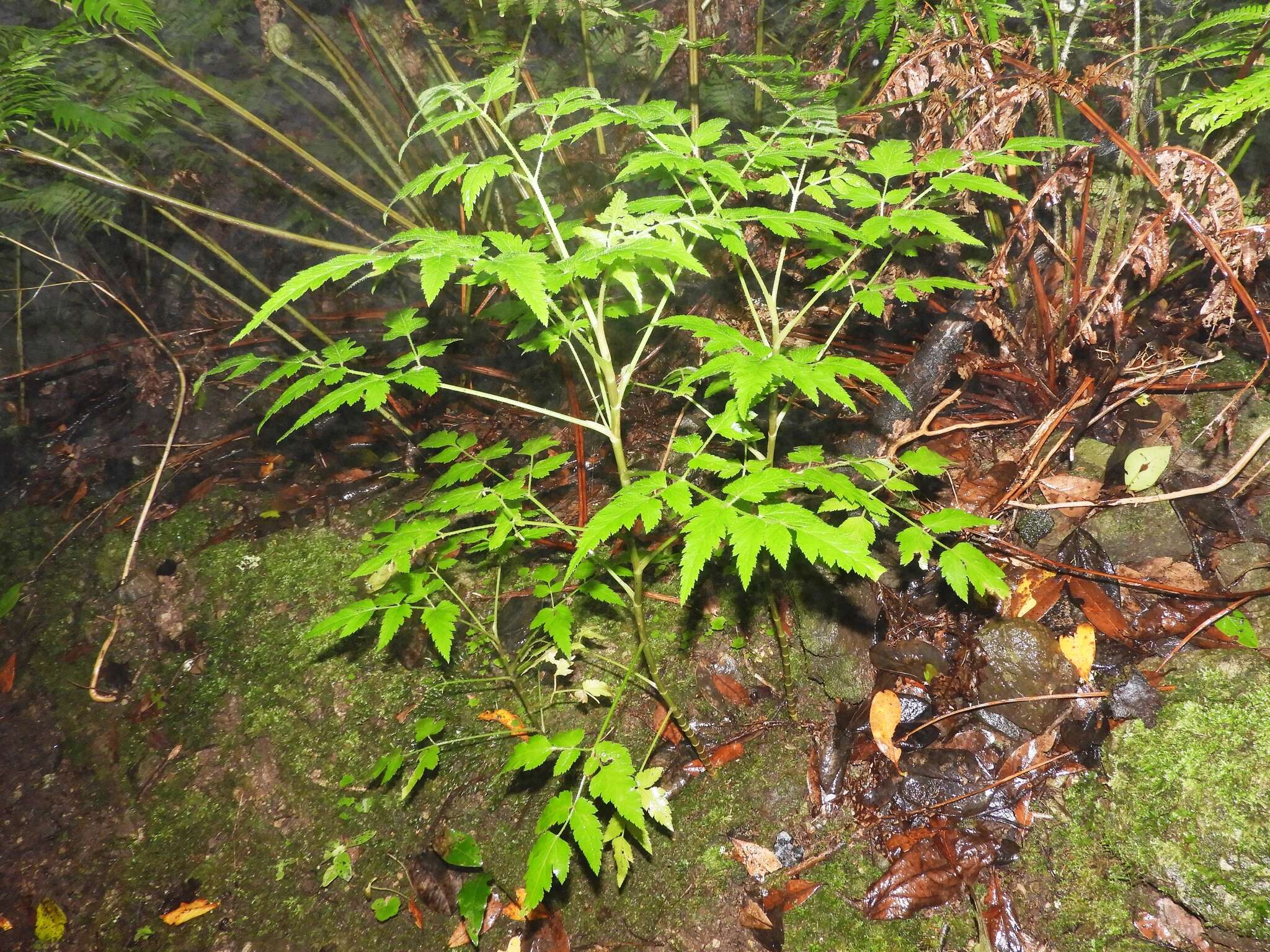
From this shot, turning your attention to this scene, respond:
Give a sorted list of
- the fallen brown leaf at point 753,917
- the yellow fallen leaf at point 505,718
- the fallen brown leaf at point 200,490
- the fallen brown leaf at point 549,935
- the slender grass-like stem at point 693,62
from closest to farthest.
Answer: the fallen brown leaf at point 753,917 < the fallen brown leaf at point 549,935 < the yellow fallen leaf at point 505,718 < the slender grass-like stem at point 693,62 < the fallen brown leaf at point 200,490

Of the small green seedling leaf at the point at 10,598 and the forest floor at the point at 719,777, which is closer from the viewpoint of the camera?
the forest floor at the point at 719,777

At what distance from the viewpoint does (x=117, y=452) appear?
4680mm

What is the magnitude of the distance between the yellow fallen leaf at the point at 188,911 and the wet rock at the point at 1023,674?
9.77 feet

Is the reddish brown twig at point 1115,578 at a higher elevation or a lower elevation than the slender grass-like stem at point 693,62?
lower

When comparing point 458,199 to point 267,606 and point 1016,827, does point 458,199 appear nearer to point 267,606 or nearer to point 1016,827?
point 267,606

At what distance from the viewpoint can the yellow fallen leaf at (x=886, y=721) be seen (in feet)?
7.00

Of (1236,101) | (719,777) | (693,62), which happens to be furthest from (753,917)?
(693,62)

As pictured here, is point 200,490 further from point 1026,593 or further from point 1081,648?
point 1081,648

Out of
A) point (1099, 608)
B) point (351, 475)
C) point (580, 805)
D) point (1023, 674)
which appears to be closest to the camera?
point (580, 805)

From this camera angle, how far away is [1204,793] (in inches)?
71.4

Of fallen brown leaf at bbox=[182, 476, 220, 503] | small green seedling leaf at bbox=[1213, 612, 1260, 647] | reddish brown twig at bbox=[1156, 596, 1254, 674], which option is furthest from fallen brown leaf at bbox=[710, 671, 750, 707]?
fallen brown leaf at bbox=[182, 476, 220, 503]

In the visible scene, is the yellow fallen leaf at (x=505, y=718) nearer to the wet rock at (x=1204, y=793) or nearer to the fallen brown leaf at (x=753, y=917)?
the fallen brown leaf at (x=753, y=917)

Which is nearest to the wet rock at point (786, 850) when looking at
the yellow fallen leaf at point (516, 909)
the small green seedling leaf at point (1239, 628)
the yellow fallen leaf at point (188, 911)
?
the yellow fallen leaf at point (516, 909)

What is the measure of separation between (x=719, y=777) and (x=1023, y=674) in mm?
1080
